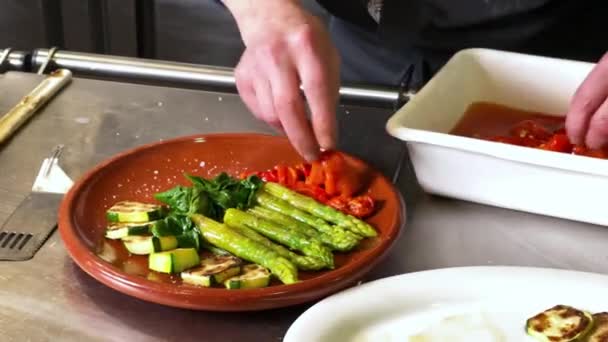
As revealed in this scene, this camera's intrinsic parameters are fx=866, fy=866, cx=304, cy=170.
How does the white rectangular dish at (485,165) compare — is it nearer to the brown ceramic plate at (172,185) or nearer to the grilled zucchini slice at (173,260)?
the brown ceramic plate at (172,185)

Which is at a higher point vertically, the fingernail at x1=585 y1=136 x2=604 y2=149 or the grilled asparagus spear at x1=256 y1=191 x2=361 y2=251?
the fingernail at x1=585 y1=136 x2=604 y2=149

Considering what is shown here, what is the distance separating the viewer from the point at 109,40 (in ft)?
7.84

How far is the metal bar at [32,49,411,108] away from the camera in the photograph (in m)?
1.28

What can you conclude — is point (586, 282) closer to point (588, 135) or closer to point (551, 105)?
point (588, 135)

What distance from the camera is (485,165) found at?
918 millimetres

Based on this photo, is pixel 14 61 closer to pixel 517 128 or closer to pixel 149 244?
pixel 149 244

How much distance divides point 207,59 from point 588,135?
1.62 meters

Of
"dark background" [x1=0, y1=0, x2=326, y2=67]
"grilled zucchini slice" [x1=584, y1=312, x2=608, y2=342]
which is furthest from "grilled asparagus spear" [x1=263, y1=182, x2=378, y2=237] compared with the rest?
"dark background" [x1=0, y1=0, x2=326, y2=67]

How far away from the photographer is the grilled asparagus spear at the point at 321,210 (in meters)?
0.88

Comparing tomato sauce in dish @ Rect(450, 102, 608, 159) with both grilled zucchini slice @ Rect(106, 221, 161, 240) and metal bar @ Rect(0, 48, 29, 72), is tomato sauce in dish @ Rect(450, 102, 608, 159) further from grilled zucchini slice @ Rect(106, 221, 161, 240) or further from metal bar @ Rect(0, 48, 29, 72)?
metal bar @ Rect(0, 48, 29, 72)

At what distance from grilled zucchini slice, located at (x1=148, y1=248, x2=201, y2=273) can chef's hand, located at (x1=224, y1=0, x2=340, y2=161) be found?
7.0 inches

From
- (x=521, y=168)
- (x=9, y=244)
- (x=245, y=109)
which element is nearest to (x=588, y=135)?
(x=521, y=168)

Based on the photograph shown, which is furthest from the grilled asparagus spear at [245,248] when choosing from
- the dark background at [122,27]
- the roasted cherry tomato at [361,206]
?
the dark background at [122,27]

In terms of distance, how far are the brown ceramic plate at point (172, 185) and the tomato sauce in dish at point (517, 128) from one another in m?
0.16
